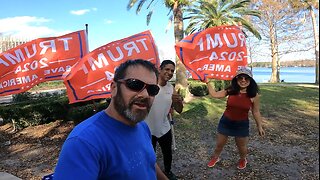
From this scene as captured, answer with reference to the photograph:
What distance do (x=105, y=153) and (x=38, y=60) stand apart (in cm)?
486

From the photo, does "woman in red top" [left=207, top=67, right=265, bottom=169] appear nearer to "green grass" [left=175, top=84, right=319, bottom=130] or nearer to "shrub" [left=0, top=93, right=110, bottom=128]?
"green grass" [left=175, top=84, right=319, bottom=130]

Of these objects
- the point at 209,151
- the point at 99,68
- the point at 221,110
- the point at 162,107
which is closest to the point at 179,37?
the point at 221,110

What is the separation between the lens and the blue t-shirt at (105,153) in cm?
134

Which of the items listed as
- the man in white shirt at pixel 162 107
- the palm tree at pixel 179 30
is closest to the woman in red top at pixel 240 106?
the man in white shirt at pixel 162 107

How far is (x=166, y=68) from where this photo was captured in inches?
160

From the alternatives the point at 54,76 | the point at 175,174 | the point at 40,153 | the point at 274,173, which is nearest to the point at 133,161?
the point at 175,174

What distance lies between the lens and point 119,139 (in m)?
1.56

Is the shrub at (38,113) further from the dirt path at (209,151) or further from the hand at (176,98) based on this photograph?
the hand at (176,98)

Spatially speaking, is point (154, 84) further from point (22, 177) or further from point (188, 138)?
point (188, 138)

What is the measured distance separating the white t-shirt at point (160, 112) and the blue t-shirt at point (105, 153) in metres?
2.20

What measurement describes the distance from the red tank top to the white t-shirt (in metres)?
0.94

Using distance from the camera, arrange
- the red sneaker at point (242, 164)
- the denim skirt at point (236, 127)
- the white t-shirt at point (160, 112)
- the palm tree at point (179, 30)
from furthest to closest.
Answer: the palm tree at point (179, 30), the red sneaker at point (242, 164), the denim skirt at point (236, 127), the white t-shirt at point (160, 112)

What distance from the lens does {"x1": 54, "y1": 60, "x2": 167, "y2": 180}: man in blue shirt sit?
1359mm

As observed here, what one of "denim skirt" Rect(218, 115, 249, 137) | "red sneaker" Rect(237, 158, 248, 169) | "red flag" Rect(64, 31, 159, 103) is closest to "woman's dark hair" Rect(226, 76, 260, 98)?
"denim skirt" Rect(218, 115, 249, 137)
